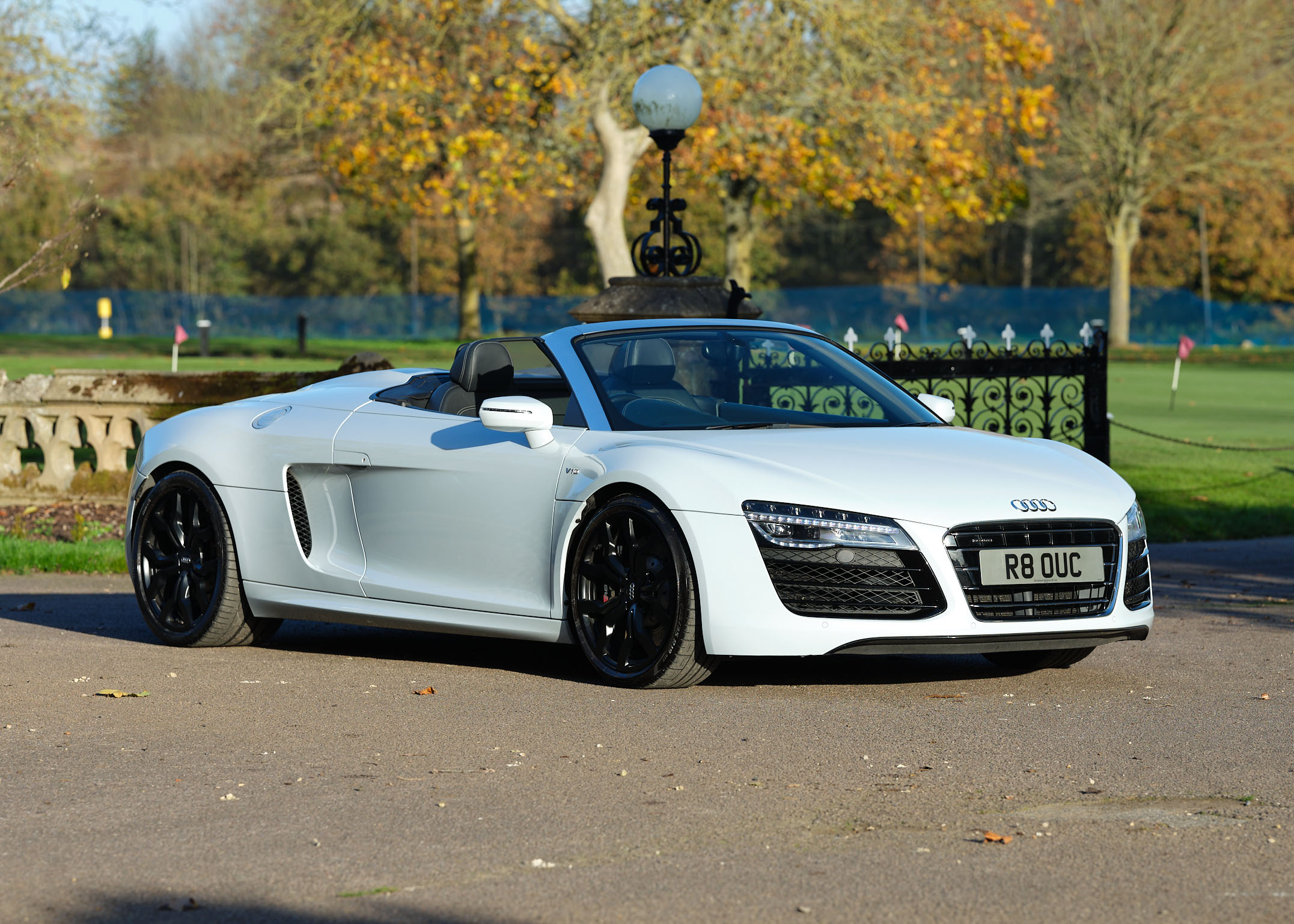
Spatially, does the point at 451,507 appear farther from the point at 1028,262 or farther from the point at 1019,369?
the point at 1028,262

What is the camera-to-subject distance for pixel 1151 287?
60.8m

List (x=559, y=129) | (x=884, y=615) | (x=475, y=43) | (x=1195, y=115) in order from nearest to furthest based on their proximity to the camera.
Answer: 1. (x=884, y=615)
2. (x=559, y=129)
3. (x=475, y=43)
4. (x=1195, y=115)

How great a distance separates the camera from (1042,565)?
21.6 ft

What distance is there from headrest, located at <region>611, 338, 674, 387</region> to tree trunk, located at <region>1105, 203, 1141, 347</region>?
49081 mm

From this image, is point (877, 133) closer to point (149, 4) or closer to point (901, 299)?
point (149, 4)

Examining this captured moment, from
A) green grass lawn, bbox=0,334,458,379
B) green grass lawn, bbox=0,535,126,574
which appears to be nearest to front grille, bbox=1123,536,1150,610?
green grass lawn, bbox=0,535,126,574

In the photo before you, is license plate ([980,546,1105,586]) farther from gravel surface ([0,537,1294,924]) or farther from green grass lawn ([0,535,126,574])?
green grass lawn ([0,535,126,574])

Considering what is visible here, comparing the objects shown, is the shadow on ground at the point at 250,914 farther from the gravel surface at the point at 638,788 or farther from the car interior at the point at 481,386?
the car interior at the point at 481,386

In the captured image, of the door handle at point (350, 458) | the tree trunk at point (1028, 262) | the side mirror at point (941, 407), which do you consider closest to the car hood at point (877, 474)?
the side mirror at point (941, 407)

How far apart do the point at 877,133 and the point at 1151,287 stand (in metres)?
36.3

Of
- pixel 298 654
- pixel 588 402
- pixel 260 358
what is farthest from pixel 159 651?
pixel 260 358

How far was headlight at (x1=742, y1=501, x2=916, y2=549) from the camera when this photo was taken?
636 cm

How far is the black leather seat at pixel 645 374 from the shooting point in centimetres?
736

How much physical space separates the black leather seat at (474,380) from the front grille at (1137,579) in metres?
2.66
